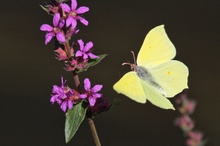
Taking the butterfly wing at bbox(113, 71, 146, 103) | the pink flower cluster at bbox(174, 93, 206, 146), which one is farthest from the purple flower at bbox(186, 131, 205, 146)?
the butterfly wing at bbox(113, 71, 146, 103)

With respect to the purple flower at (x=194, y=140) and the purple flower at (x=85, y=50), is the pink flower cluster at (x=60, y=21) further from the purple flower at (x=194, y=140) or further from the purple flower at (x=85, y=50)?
the purple flower at (x=194, y=140)

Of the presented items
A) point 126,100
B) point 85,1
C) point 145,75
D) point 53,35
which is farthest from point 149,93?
point 85,1

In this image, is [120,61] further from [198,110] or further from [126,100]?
[198,110]

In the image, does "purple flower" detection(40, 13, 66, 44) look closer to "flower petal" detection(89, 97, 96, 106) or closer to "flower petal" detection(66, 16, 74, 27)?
"flower petal" detection(66, 16, 74, 27)

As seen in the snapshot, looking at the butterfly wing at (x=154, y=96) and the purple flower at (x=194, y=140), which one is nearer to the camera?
the butterfly wing at (x=154, y=96)

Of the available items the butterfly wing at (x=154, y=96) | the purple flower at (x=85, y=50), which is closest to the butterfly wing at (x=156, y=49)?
the butterfly wing at (x=154, y=96)

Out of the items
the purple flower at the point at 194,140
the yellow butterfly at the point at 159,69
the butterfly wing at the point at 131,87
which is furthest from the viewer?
the purple flower at the point at 194,140
